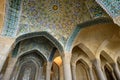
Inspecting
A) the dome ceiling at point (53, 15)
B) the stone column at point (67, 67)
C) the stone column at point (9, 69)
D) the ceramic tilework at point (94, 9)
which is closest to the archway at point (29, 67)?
the stone column at point (9, 69)

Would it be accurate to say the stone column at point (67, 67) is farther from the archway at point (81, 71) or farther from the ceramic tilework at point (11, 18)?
the archway at point (81, 71)

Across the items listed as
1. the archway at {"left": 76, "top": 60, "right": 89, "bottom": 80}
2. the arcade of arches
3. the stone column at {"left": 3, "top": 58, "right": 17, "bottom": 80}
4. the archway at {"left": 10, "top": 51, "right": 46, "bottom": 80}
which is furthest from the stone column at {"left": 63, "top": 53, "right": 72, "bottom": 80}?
the archway at {"left": 76, "top": 60, "right": 89, "bottom": 80}

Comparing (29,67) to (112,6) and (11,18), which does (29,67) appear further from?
(112,6)

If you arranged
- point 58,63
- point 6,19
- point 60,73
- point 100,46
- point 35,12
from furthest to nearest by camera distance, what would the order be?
point 58,63 < point 60,73 < point 100,46 < point 35,12 < point 6,19

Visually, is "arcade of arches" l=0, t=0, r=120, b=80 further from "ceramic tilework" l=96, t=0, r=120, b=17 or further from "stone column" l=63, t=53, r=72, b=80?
"ceramic tilework" l=96, t=0, r=120, b=17

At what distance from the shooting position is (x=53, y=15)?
583cm

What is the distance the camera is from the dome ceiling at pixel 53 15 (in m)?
5.17

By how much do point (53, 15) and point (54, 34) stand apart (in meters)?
0.96

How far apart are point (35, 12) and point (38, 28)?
30.6 inches

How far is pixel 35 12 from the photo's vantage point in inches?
221

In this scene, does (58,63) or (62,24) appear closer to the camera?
(62,24)

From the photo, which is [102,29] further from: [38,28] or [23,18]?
[23,18]

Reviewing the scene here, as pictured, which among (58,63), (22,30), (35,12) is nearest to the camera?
(22,30)

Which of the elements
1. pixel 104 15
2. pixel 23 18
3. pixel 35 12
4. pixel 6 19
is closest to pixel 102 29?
pixel 104 15
